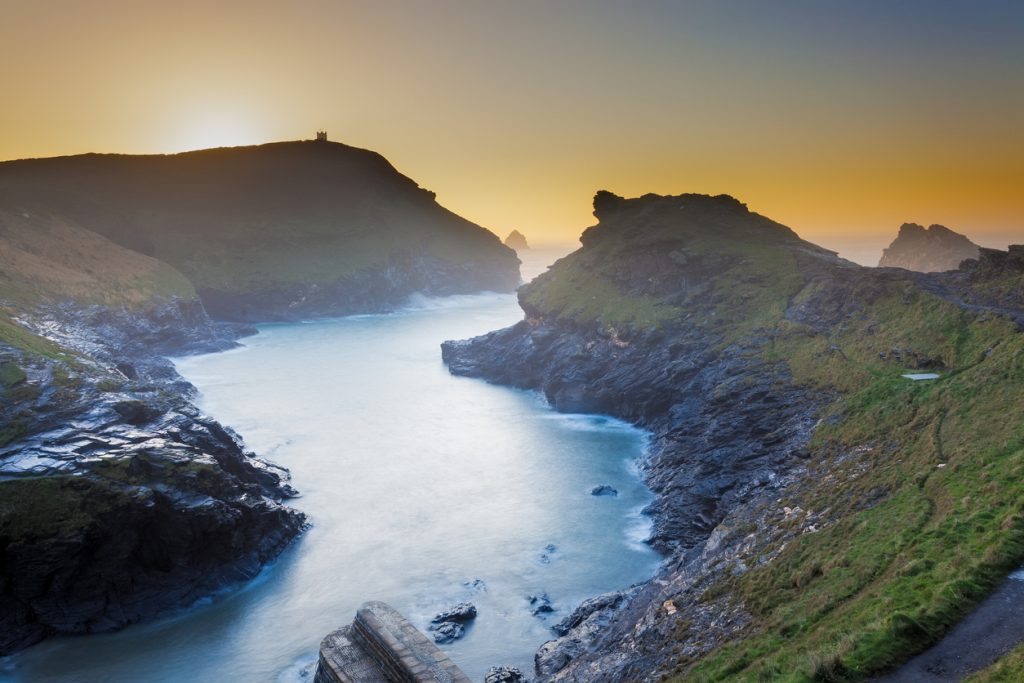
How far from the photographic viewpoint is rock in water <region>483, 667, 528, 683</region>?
35.3 metres

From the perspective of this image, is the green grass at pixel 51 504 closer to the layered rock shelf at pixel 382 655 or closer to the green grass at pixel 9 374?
the green grass at pixel 9 374

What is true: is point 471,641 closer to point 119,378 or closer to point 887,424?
point 887,424

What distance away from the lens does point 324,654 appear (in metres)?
29.0

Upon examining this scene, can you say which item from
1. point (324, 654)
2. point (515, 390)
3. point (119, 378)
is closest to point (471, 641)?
point (324, 654)

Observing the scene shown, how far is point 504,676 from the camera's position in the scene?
35469mm

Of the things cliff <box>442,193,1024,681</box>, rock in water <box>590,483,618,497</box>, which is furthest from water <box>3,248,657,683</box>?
cliff <box>442,193,1024,681</box>

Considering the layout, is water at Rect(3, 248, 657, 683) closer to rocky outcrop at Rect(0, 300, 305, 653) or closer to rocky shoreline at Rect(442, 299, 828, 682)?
rocky outcrop at Rect(0, 300, 305, 653)

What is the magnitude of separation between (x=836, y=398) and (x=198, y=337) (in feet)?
415

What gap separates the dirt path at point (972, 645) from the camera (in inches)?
749

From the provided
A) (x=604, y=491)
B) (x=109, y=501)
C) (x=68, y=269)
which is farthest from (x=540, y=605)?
(x=68, y=269)

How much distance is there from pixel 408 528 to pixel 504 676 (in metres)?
22.7

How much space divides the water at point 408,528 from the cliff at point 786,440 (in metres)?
4.54

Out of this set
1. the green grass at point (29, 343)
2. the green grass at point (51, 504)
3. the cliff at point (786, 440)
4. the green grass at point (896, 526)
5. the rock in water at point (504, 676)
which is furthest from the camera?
the green grass at point (29, 343)

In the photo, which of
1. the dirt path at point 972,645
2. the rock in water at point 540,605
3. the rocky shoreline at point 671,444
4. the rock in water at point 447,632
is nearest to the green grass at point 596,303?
the rocky shoreline at point 671,444
